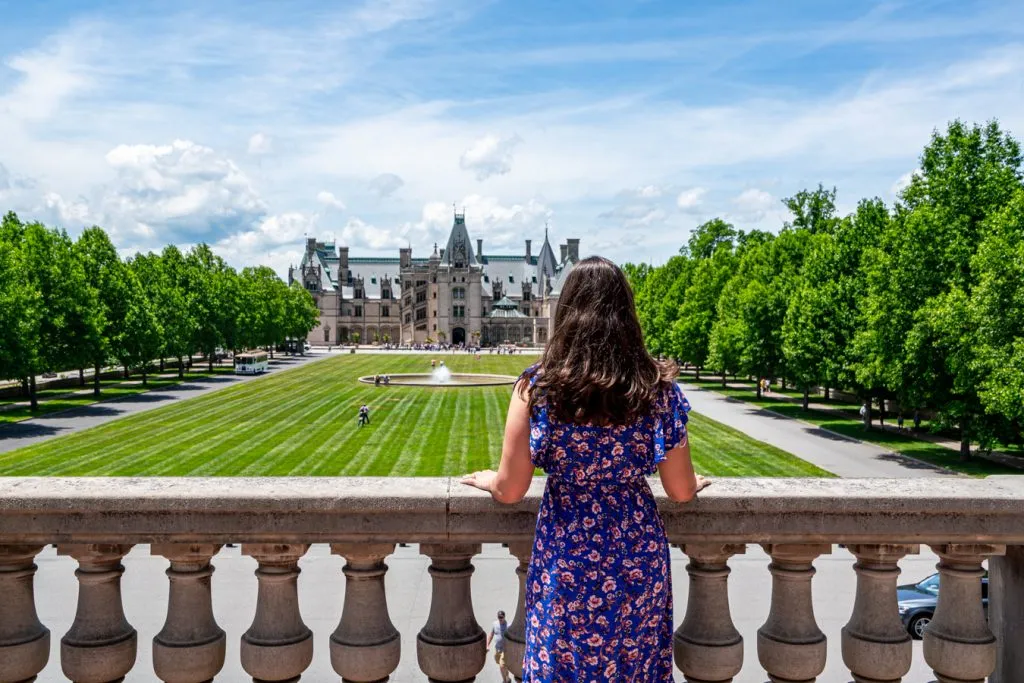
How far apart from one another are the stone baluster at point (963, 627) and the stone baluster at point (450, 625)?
225cm

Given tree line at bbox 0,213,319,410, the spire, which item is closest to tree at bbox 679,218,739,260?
tree line at bbox 0,213,319,410

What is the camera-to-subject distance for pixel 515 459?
147 inches

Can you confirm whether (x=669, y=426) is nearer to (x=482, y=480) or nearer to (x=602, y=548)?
(x=602, y=548)

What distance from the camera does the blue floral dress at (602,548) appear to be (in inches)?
144

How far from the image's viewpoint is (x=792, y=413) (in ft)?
154

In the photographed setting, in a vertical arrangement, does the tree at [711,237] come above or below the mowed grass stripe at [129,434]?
above

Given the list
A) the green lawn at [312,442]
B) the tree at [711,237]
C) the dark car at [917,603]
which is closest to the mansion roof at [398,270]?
the tree at [711,237]

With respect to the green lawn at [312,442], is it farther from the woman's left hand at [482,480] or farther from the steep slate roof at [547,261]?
the steep slate roof at [547,261]

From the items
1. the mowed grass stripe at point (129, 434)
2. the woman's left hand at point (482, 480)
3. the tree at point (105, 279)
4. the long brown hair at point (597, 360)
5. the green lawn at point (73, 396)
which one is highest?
the tree at point (105, 279)

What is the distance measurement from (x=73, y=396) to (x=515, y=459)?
5395 cm

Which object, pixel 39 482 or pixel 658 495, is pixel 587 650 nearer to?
pixel 658 495

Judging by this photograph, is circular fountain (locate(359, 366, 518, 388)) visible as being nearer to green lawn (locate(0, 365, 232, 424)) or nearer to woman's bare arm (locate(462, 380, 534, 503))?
green lawn (locate(0, 365, 232, 424))

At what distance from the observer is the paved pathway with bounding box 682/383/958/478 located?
28562 mm

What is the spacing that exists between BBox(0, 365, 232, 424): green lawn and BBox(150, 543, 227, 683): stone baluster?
40.0m
